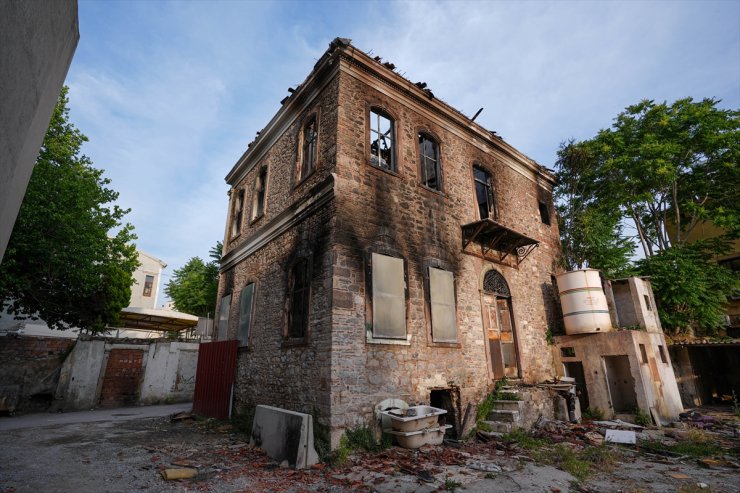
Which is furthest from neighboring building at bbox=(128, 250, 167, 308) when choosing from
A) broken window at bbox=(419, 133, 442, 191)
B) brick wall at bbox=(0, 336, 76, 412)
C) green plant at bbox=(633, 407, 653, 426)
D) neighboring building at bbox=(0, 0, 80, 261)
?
green plant at bbox=(633, 407, 653, 426)

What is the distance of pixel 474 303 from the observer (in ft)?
30.3

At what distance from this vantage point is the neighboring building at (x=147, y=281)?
31000 millimetres

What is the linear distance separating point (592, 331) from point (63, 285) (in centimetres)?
1691

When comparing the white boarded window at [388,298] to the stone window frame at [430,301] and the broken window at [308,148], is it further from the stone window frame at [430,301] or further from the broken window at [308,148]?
the broken window at [308,148]

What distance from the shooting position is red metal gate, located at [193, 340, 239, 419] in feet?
32.7

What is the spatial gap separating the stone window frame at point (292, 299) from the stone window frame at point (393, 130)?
2.54 metres

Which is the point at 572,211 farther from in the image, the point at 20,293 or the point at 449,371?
the point at 20,293

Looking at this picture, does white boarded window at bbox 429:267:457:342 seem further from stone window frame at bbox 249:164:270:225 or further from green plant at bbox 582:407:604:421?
stone window frame at bbox 249:164:270:225

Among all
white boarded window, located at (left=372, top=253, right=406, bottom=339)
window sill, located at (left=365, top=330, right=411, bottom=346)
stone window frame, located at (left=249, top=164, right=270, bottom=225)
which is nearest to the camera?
window sill, located at (left=365, top=330, right=411, bottom=346)

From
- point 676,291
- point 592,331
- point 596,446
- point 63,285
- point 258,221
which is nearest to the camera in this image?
point 596,446

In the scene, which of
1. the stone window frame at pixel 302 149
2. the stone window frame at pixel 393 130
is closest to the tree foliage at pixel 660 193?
the stone window frame at pixel 393 130

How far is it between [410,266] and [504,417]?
388cm

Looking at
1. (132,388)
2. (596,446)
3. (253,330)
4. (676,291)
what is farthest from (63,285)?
(676,291)

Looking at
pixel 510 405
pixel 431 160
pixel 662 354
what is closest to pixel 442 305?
pixel 510 405
